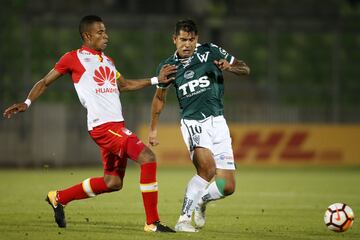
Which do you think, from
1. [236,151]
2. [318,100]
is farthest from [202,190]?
[318,100]

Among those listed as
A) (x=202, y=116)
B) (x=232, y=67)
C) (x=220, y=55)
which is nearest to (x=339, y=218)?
(x=202, y=116)

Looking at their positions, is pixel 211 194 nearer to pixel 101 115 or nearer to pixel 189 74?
pixel 189 74

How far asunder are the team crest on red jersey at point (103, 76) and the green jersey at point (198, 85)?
2.10 ft

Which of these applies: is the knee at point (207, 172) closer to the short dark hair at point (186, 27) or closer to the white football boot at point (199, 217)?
the white football boot at point (199, 217)

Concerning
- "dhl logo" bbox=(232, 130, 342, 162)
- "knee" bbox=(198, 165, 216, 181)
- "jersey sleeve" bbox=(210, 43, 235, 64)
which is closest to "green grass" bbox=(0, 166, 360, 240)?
"knee" bbox=(198, 165, 216, 181)

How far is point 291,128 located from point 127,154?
17428 millimetres

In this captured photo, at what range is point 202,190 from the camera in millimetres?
9984

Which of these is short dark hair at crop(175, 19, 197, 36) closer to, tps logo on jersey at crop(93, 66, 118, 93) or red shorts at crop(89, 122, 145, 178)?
tps logo on jersey at crop(93, 66, 118, 93)

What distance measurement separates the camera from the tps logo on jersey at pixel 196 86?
397 inches

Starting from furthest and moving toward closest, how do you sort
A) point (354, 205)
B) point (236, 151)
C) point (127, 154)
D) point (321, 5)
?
point (321, 5)
point (236, 151)
point (354, 205)
point (127, 154)

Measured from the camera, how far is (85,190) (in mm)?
10125

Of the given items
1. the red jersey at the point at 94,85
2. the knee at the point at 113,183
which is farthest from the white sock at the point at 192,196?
the red jersey at the point at 94,85

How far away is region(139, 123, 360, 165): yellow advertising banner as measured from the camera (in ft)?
84.5

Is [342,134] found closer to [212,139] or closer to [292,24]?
[292,24]
